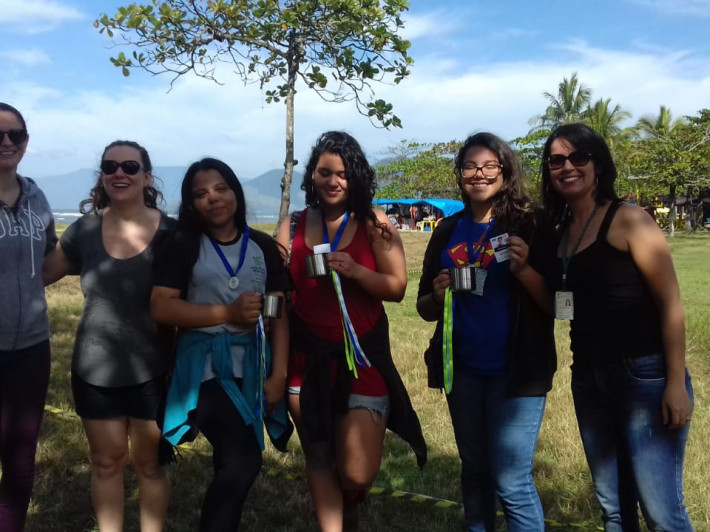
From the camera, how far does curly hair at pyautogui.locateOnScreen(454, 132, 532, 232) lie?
10.1ft

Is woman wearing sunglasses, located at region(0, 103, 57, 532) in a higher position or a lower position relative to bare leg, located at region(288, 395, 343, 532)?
higher

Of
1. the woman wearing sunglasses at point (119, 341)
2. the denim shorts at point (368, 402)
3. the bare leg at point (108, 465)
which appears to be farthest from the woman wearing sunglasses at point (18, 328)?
the denim shorts at point (368, 402)

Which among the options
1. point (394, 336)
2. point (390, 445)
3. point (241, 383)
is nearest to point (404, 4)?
point (394, 336)

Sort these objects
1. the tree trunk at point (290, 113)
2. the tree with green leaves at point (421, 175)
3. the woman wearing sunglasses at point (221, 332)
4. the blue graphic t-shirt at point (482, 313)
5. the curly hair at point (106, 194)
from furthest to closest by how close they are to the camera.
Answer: the tree with green leaves at point (421, 175) < the tree trunk at point (290, 113) < the curly hair at point (106, 194) < the blue graphic t-shirt at point (482, 313) < the woman wearing sunglasses at point (221, 332)

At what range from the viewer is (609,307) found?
107 inches

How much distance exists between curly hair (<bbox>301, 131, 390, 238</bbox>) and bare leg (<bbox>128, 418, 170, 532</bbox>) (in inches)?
53.9

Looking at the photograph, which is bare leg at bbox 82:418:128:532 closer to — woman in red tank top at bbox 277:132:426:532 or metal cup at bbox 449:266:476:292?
woman in red tank top at bbox 277:132:426:532

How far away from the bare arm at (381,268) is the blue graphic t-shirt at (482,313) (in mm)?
248

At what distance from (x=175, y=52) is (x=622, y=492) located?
727 centimetres

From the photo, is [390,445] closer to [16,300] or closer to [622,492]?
[622,492]

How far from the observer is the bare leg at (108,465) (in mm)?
3191

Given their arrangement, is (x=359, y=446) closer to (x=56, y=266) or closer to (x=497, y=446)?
(x=497, y=446)

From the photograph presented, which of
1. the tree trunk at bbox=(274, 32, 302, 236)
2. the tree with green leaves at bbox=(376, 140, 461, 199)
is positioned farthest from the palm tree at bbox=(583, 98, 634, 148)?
the tree trunk at bbox=(274, 32, 302, 236)

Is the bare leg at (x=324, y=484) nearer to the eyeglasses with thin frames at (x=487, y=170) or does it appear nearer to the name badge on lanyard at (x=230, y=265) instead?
the name badge on lanyard at (x=230, y=265)
